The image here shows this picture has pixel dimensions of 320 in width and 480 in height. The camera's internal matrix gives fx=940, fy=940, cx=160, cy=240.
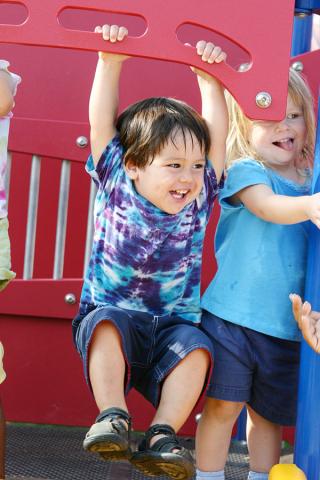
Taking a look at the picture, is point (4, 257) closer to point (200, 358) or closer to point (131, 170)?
point (131, 170)

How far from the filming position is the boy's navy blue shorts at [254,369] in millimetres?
2039

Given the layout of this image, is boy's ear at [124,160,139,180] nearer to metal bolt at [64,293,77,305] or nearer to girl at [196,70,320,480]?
girl at [196,70,320,480]

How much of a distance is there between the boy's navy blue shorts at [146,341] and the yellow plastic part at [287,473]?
0.26 metres

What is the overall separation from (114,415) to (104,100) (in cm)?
63

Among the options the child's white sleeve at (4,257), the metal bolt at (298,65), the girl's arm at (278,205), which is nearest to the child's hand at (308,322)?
the girl's arm at (278,205)

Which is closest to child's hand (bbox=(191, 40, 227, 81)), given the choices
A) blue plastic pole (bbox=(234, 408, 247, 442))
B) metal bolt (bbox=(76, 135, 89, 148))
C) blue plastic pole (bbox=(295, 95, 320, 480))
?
blue plastic pole (bbox=(295, 95, 320, 480))

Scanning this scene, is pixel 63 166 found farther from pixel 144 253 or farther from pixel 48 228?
pixel 144 253

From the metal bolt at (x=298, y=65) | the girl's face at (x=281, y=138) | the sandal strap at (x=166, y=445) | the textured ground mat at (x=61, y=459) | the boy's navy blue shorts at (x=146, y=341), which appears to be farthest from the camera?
the metal bolt at (x=298, y=65)

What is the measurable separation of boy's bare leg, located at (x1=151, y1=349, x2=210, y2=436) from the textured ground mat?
0.41m

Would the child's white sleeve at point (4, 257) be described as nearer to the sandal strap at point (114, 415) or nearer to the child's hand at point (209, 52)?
→ the sandal strap at point (114, 415)

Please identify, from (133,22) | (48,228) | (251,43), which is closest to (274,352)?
(251,43)

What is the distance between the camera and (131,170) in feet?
6.38

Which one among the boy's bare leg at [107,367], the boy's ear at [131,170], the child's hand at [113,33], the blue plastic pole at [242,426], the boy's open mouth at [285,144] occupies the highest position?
the child's hand at [113,33]

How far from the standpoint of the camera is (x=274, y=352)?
81.1 inches
